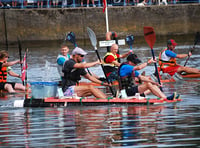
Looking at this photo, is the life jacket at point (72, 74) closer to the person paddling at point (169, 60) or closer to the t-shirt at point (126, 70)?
the t-shirt at point (126, 70)

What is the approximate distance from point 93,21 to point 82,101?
25452mm

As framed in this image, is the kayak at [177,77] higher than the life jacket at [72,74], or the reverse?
the life jacket at [72,74]

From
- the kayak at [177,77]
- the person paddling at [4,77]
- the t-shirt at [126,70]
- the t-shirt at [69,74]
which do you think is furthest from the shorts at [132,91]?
the kayak at [177,77]

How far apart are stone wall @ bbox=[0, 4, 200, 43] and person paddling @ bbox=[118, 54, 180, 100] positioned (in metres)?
23.9

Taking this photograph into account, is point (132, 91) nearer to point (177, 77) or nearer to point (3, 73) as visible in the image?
point (3, 73)

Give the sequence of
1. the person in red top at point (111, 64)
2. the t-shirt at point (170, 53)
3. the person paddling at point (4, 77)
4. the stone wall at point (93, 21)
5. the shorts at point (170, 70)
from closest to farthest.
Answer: the person paddling at point (4, 77)
the person in red top at point (111, 64)
the t-shirt at point (170, 53)
the shorts at point (170, 70)
the stone wall at point (93, 21)

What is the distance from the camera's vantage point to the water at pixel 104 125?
9898 millimetres

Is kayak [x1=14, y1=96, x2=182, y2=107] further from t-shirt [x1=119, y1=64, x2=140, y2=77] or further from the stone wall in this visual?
the stone wall

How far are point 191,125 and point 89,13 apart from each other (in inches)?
1126

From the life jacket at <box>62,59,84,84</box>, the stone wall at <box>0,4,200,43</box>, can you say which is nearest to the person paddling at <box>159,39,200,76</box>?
the life jacket at <box>62,59,84,84</box>

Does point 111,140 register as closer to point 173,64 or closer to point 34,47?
→ point 173,64

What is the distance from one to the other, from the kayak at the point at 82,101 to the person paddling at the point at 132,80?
164 millimetres

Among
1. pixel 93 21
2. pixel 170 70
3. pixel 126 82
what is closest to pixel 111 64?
Result: pixel 170 70

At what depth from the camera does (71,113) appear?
13.4 m
